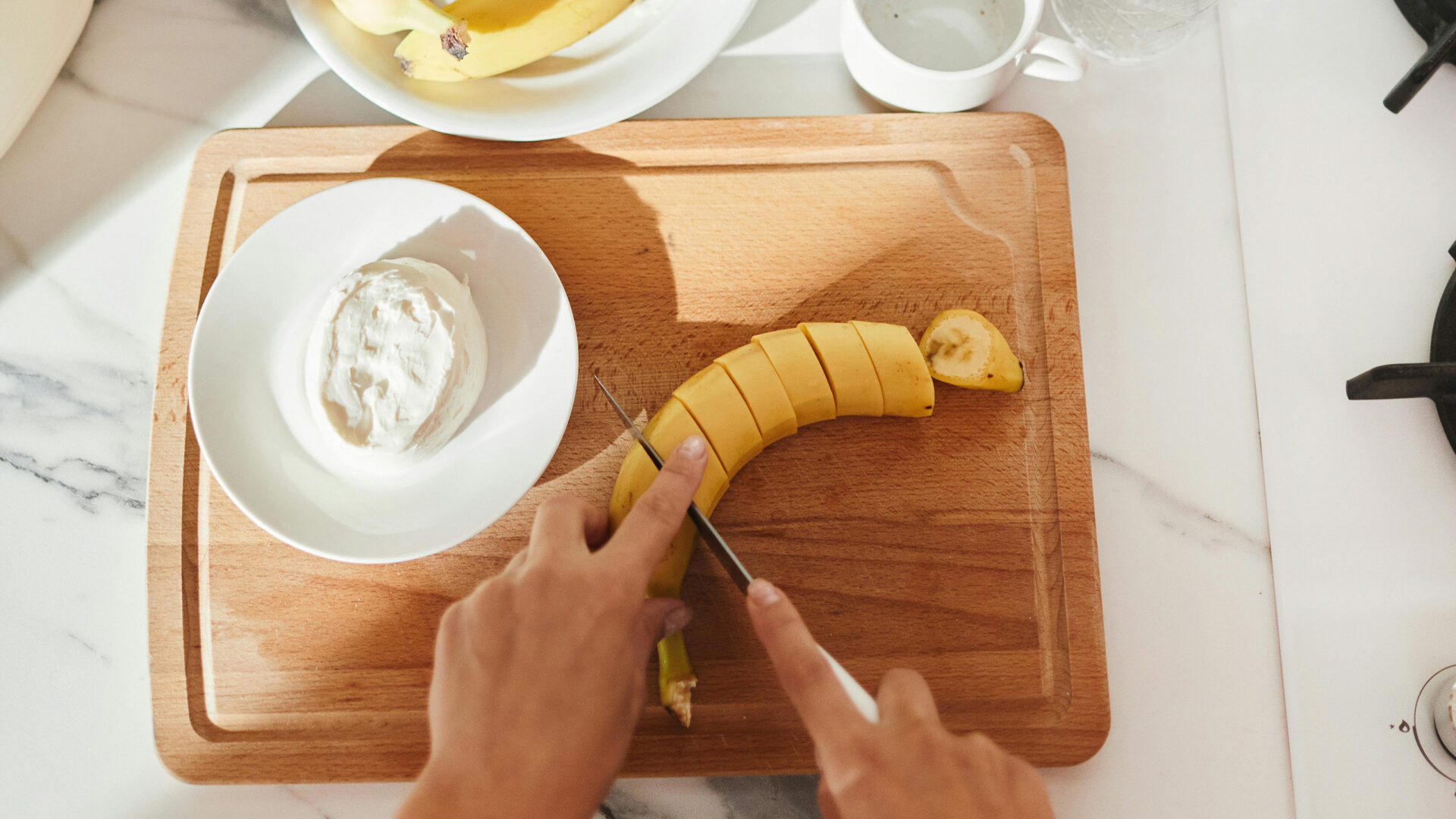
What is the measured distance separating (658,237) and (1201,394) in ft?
2.20

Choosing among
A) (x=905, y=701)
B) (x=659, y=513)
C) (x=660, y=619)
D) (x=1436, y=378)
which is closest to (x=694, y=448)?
(x=659, y=513)

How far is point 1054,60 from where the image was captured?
3.14 ft

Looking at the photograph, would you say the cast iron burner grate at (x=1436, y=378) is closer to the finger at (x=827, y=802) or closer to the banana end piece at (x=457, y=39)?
the finger at (x=827, y=802)

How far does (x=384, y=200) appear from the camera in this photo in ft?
2.94

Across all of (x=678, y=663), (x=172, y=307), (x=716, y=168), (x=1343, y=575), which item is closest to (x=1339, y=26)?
(x=1343, y=575)

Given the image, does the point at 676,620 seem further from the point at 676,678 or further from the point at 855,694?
the point at 855,694

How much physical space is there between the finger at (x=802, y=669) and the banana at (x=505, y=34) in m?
0.61

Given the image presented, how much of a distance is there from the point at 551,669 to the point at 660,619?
133mm

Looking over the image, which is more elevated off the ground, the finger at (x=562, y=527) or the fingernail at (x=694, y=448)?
the fingernail at (x=694, y=448)

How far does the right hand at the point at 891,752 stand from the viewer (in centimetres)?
69

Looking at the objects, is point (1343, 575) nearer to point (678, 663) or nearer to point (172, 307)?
point (678, 663)

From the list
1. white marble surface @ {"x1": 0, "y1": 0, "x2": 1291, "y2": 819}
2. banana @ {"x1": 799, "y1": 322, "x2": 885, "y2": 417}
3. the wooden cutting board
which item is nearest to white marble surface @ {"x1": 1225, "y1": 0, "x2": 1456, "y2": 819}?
white marble surface @ {"x1": 0, "y1": 0, "x2": 1291, "y2": 819}

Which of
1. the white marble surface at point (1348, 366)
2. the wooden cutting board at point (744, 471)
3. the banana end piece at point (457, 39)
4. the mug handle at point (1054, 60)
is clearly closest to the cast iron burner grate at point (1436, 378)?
the white marble surface at point (1348, 366)

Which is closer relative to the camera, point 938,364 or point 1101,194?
point 938,364
